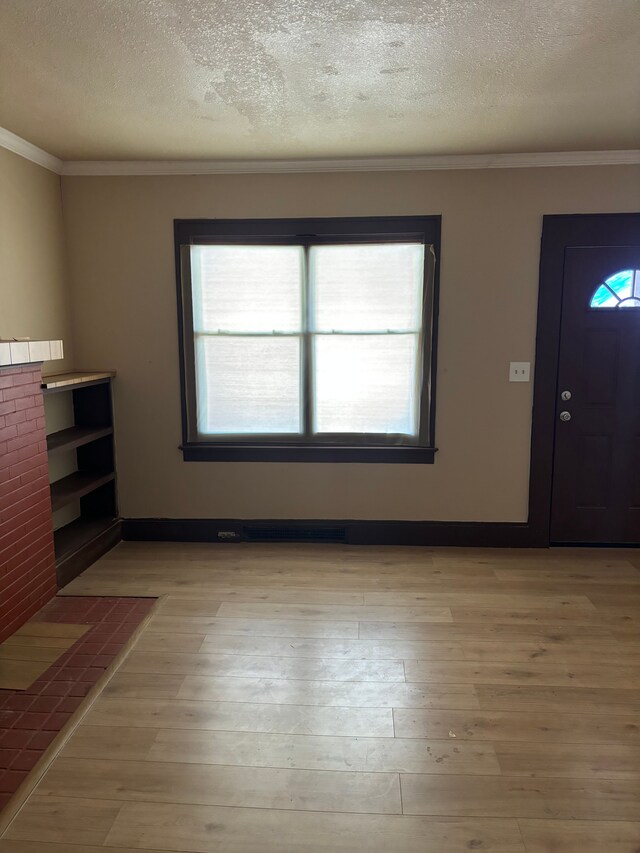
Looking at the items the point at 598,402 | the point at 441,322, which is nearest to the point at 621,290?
the point at 598,402

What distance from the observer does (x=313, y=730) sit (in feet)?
6.97

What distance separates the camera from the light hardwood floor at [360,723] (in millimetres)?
1712

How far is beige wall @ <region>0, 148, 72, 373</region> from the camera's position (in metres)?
3.20

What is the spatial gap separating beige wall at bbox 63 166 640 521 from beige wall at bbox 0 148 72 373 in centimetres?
13

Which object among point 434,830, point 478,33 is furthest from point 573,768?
point 478,33

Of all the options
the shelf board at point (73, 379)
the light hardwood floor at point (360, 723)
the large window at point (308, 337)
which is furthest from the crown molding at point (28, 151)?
the light hardwood floor at point (360, 723)

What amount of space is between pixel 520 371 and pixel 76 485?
3016 millimetres

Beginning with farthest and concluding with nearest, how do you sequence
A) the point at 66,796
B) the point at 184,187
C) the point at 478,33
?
the point at 184,187
the point at 478,33
the point at 66,796

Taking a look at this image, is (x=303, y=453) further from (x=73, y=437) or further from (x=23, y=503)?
(x=23, y=503)

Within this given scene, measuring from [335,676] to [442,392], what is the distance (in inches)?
80.9

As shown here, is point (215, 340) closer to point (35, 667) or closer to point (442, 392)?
point (442, 392)

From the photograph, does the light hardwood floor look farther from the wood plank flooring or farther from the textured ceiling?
the textured ceiling

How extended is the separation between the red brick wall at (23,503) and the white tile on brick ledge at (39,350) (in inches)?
3.0

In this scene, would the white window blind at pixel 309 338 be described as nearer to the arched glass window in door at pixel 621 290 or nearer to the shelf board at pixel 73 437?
the shelf board at pixel 73 437
